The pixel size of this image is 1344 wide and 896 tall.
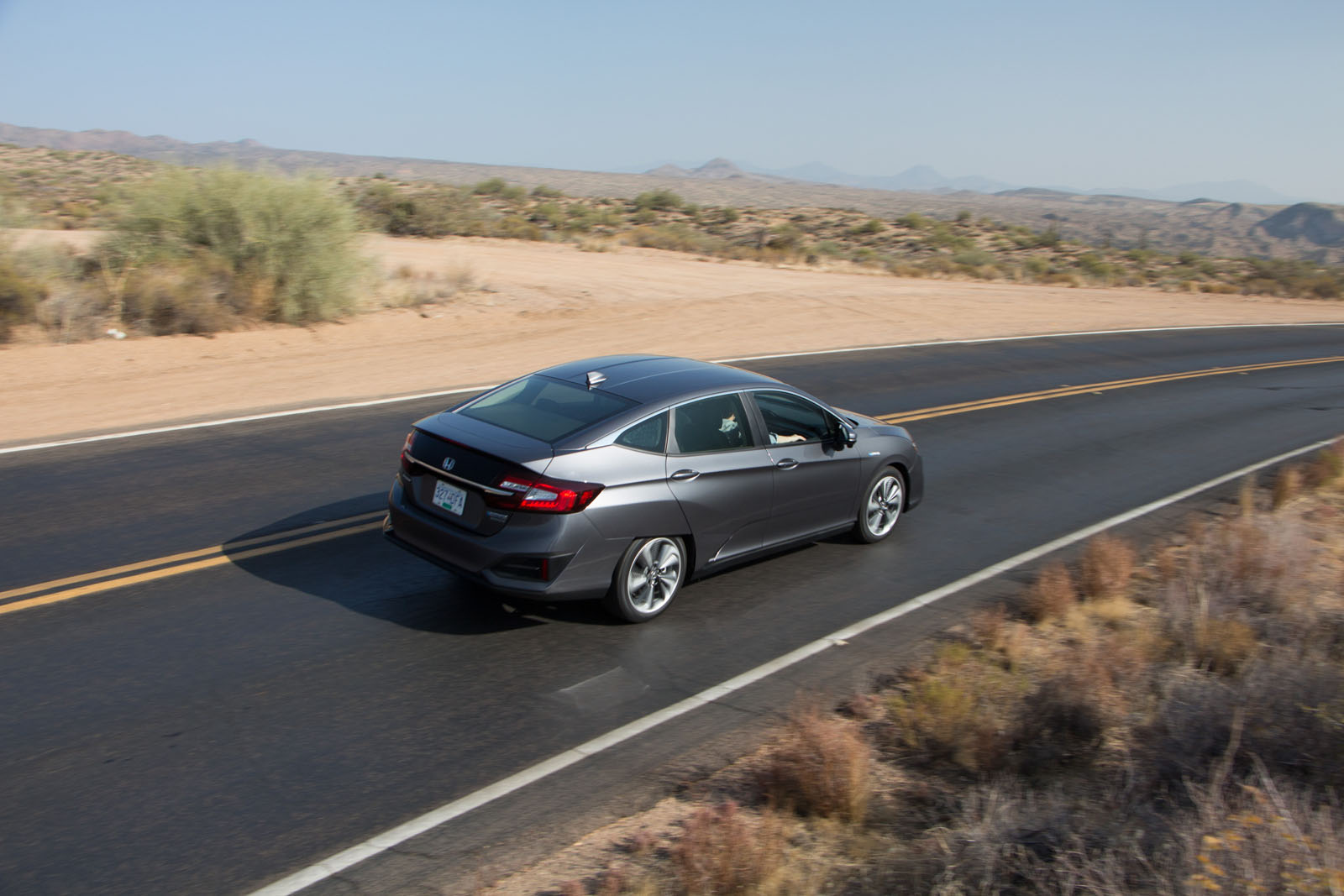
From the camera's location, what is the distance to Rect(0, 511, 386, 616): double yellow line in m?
6.92

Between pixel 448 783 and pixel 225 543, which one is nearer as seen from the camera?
pixel 448 783

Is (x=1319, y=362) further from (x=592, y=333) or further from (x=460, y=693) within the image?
(x=460, y=693)

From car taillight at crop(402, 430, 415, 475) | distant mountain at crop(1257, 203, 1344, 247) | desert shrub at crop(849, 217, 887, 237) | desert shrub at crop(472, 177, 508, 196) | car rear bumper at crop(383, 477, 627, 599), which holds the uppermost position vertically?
distant mountain at crop(1257, 203, 1344, 247)

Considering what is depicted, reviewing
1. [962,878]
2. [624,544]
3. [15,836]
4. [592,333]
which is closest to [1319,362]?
[592,333]

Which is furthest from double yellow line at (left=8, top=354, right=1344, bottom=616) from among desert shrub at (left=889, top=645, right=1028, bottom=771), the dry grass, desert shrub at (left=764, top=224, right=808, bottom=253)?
desert shrub at (left=764, top=224, right=808, bottom=253)

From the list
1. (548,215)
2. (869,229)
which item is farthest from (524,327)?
(869,229)

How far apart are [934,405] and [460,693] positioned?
35.6ft

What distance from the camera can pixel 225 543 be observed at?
8102 mm

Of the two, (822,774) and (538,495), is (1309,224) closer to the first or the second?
(538,495)

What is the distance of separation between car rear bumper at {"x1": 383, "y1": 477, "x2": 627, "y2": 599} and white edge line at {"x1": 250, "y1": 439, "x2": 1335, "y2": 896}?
1024 millimetres

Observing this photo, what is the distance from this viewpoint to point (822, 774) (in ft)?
16.0

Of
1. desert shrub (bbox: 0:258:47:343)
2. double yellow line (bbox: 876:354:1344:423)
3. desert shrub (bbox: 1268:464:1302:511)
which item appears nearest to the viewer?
desert shrub (bbox: 1268:464:1302:511)

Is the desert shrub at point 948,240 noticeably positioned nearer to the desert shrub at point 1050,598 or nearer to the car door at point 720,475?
the desert shrub at point 1050,598

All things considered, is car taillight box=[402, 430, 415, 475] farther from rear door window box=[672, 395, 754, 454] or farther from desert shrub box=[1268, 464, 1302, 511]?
Result: desert shrub box=[1268, 464, 1302, 511]
